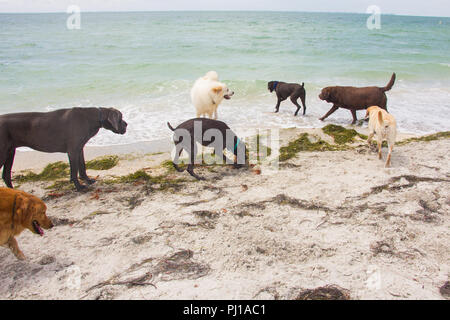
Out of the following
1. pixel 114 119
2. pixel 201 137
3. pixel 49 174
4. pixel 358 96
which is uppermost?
pixel 358 96

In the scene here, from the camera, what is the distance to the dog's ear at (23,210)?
295 cm

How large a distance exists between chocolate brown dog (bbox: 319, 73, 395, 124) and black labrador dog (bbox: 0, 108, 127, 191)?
615 cm

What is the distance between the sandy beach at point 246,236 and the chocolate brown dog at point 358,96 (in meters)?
3.21

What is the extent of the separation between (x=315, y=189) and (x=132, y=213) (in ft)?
8.47

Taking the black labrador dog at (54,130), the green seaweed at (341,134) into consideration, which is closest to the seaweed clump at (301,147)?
the green seaweed at (341,134)

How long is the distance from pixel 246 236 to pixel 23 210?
2.24m

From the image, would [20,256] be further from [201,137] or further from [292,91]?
[292,91]

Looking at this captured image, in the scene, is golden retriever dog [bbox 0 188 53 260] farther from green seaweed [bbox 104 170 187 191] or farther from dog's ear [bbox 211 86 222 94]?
dog's ear [bbox 211 86 222 94]

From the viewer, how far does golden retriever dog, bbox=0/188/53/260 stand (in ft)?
9.45

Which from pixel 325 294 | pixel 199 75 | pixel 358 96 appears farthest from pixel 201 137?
pixel 199 75

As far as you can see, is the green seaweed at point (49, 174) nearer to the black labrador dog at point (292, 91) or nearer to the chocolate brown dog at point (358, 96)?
the black labrador dog at point (292, 91)

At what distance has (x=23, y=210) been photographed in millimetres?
3000
